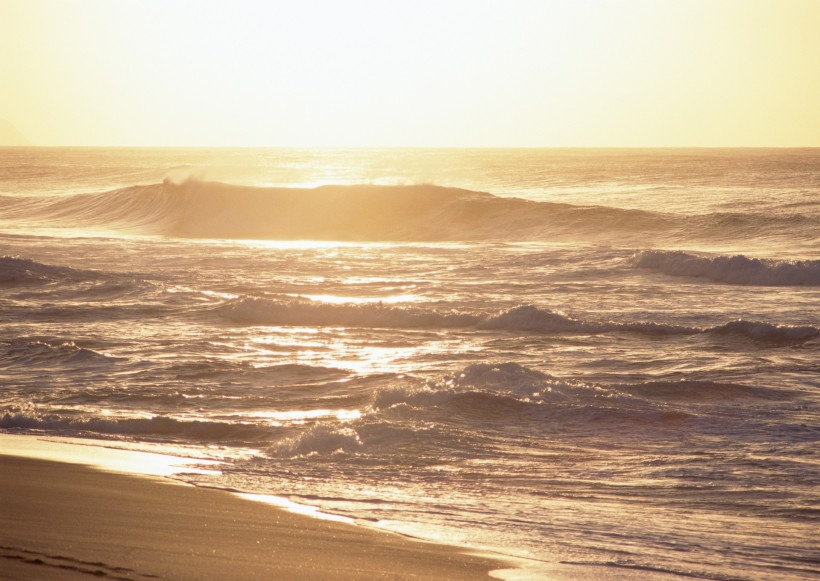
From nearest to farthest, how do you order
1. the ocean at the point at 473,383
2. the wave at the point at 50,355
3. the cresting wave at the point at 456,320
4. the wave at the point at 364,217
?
the ocean at the point at 473,383, the wave at the point at 50,355, the cresting wave at the point at 456,320, the wave at the point at 364,217

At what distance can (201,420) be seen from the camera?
25.3 feet

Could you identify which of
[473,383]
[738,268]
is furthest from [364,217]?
[473,383]

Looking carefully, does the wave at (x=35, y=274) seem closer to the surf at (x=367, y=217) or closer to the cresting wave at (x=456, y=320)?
the cresting wave at (x=456, y=320)

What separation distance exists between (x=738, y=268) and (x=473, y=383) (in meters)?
11.1

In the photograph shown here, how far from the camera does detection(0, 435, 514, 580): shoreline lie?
4.12 m

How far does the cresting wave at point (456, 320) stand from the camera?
11984 mm

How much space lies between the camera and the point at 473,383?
884 centimetres

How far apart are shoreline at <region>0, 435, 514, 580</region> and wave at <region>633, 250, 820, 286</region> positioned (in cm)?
1442

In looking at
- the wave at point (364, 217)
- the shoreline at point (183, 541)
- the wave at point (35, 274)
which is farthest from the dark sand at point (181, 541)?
the wave at point (364, 217)

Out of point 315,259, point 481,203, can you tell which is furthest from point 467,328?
point 481,203

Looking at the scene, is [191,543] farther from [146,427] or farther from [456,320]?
[456,320]

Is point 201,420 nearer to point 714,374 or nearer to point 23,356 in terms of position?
point 23,356

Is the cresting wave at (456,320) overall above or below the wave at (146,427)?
above

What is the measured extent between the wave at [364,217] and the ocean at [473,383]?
12.1 feet
